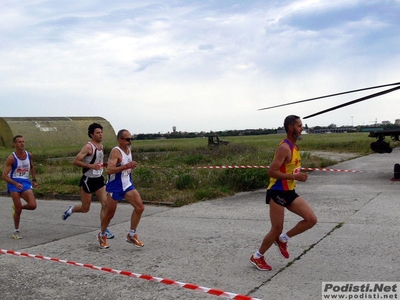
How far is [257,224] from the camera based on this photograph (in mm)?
9062

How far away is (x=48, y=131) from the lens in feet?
135

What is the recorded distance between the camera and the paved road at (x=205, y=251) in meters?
5.69

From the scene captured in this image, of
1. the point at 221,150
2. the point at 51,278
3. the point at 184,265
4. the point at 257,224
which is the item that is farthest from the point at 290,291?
the point at 221,150

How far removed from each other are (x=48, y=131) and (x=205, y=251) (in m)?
35.8

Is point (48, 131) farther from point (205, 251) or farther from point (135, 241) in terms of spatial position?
point (205, 251)

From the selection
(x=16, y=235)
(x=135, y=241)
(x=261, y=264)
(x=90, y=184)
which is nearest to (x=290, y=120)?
(x=261, y=264)

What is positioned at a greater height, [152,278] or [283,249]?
[283,249]

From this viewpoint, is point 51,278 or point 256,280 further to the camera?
point 51,278

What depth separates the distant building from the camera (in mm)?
38938

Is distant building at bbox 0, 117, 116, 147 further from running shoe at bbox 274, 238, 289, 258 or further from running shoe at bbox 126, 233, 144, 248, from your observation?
running shoe at bbox 274, 238, 289, 258

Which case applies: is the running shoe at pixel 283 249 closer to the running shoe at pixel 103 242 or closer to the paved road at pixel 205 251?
the paved road at pixel 205 251

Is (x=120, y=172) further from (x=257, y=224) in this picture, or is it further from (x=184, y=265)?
(x=257, y=224)

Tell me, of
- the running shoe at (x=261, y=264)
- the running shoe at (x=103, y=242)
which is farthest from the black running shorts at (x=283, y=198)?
the running shoe at (x=103, y=242)

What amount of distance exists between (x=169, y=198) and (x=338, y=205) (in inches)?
145
